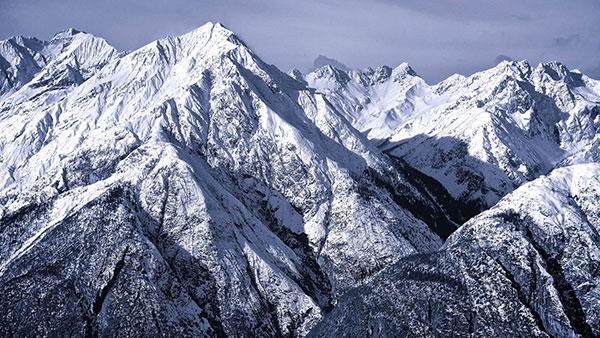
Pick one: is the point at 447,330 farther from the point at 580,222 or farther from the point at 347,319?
the point at 580,222

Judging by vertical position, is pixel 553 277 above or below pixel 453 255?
below

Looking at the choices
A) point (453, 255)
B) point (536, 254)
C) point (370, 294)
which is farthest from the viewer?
point (536, 254)

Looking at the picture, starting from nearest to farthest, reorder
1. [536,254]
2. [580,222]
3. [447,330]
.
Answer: [447,330] → [536,254] → [580,222]

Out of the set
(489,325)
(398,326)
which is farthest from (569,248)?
(398,326)

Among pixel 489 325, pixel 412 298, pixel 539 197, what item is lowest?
pixel 489 325

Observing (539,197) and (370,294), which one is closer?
(370,294)

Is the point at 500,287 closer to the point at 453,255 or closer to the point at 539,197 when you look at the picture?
the point at 453,255
